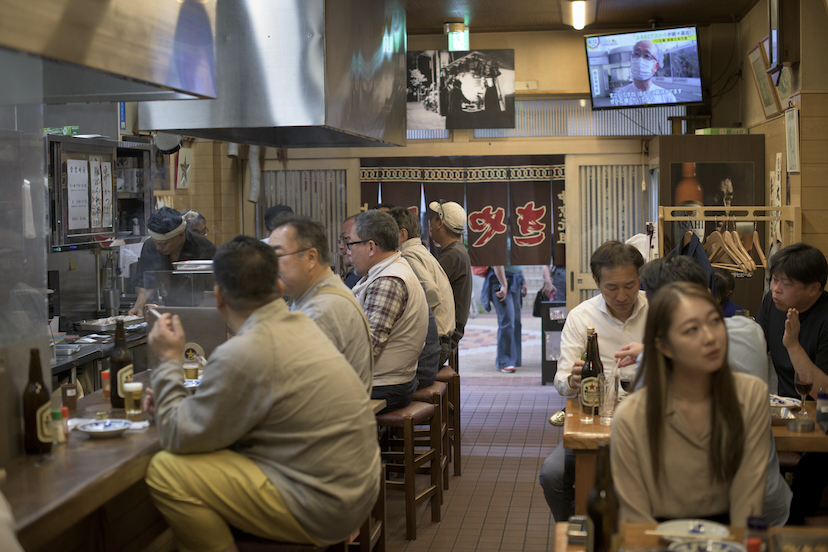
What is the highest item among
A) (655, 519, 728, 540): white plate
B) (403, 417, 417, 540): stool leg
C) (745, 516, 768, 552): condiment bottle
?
(745, 516, 768, 552): condiment bottle

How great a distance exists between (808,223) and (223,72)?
3.79 m

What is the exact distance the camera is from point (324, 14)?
12.0 ft

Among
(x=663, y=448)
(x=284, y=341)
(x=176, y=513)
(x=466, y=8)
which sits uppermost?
(x=466, y=8)

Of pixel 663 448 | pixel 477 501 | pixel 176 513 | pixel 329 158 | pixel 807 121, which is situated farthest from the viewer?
pixel 329 158

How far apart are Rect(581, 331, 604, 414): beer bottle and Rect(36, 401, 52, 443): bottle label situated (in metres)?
1.85

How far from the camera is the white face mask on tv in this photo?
644 centimetres

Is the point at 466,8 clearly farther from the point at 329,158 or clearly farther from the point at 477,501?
the point at 477,501

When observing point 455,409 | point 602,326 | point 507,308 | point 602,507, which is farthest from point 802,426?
point 507,308

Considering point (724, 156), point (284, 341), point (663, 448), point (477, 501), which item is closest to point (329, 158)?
point (724, 156)

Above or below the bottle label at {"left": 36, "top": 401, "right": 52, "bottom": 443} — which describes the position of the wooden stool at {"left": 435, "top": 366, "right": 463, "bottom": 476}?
below

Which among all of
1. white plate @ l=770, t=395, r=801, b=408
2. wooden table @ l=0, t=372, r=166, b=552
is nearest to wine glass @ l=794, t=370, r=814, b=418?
white plate @ l=770, t=395, r=801, b=408

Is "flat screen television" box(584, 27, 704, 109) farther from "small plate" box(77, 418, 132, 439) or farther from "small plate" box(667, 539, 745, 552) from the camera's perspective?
"small plate" box(667, 539, 745, 552)

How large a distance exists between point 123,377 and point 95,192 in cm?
274

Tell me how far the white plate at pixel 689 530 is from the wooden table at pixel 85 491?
1464mm
